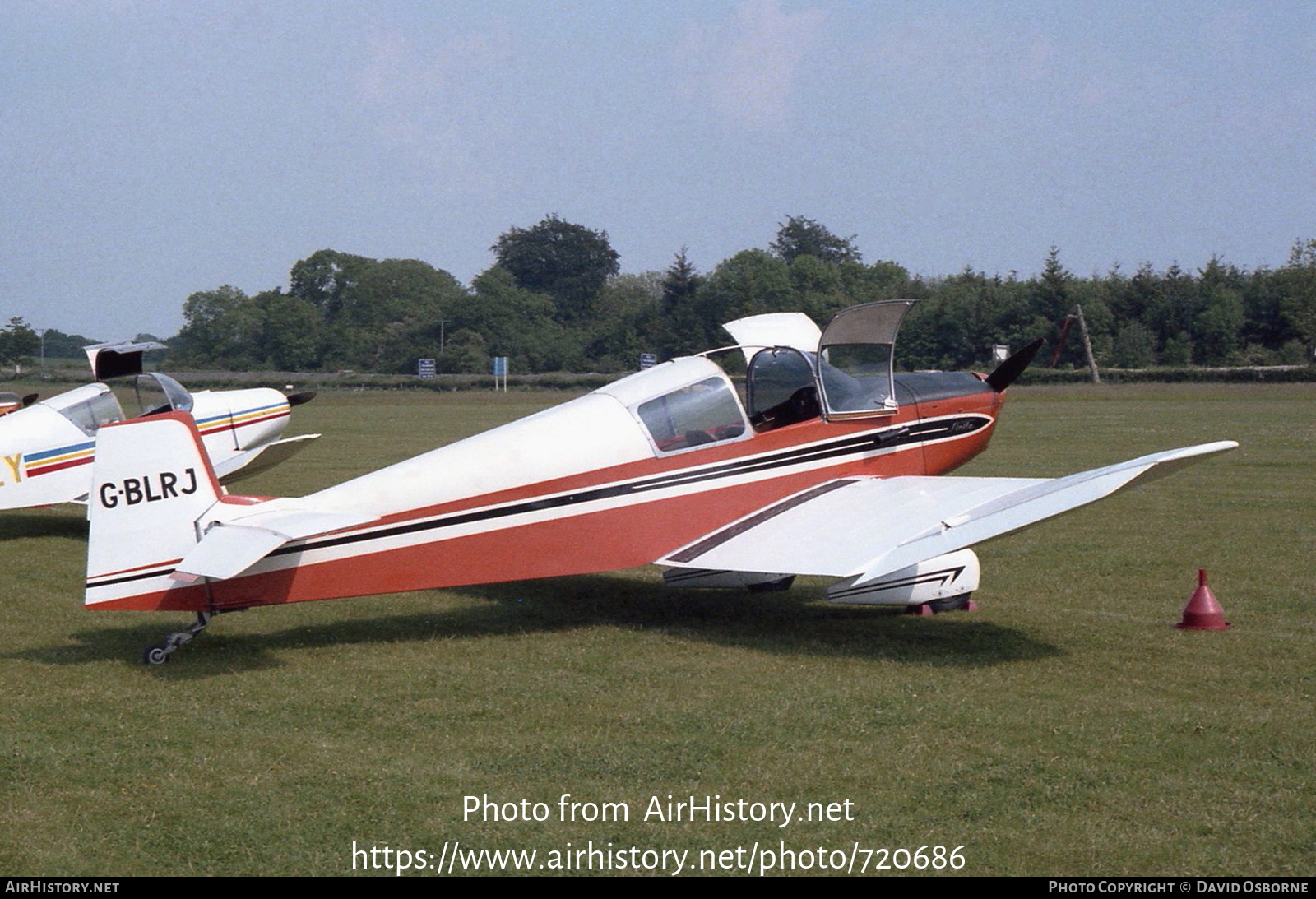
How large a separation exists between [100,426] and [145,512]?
6.43m

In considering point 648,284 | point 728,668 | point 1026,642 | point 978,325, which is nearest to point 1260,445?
point 1026,642

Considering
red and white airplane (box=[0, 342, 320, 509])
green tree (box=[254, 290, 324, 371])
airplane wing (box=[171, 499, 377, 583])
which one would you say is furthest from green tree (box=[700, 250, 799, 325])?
airplane wing (box=[171, 499, 377, 583])

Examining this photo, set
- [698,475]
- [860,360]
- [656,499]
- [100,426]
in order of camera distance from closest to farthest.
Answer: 1. [656,499]
2. [698,475]
3. [860,360]
4. [100,426]

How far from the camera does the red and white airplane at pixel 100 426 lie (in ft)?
40.7

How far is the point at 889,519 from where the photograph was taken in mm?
7406

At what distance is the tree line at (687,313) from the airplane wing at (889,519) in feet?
114

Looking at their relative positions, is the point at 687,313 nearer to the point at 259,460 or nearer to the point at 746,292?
the point at 746,292

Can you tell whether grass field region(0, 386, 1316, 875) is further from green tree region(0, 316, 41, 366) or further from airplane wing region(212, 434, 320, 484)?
green tree region(0, 316, 41, 366)

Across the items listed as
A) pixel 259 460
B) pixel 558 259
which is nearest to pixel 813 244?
pixel 558 259

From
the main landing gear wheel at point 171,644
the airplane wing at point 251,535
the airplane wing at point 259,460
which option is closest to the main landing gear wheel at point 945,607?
the airplane wing at point 251,535

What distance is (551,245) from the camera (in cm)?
8494

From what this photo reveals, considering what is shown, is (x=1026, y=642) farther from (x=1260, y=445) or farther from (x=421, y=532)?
(x=1260, y=445)

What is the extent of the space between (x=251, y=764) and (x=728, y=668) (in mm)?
2638

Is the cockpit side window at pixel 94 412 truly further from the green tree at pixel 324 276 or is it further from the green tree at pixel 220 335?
the green tree at pixel 324 276
